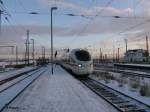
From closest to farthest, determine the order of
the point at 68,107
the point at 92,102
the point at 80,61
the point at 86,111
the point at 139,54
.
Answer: the point at 86,111 < the point at 68,107 < the point at 92,102 < the point at 80,61 < the point at 139,54

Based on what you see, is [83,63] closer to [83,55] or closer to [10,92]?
[83,55]

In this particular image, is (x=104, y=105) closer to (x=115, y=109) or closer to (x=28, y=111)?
(x=115, y=109)

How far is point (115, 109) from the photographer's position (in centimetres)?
1353

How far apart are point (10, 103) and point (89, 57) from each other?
63.4 feet

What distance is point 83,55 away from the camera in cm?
3456

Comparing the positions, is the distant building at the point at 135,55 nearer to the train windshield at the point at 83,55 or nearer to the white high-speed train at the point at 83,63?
the train windshield at the point at 83,55

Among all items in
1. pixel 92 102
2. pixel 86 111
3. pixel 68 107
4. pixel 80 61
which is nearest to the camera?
pixel 86 111

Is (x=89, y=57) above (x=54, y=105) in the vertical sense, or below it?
above

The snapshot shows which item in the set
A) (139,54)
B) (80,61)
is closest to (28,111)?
(80,61)

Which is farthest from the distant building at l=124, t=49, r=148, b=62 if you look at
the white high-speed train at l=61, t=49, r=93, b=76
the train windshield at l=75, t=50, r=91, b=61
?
the white high-speed train at l=61, t=49, r=93, b=76

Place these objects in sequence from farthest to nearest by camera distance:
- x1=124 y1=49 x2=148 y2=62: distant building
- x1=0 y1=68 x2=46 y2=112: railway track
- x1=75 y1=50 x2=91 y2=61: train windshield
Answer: x1=124 y1=49 x2=148 y2=62: distant building < x1=75 y1=50 x2=91 y2=61: train windshield < x1=0 y1=68 x2=46 y2=112: railway track

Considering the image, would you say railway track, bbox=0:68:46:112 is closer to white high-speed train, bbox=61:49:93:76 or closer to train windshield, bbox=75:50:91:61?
white high-speed train, bbox=61:49:93:76

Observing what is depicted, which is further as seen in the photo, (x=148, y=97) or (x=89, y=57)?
(x=89, y=57)

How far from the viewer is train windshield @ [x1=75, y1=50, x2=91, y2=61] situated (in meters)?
34.3
